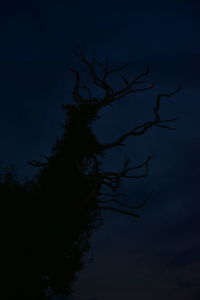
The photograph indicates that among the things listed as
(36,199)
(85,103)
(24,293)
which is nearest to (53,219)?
(36,199)

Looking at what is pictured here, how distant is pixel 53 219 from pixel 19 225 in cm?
229

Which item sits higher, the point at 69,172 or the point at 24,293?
the point at 69,172

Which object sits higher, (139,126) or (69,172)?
(139,126)

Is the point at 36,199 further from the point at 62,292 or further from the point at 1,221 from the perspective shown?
the point at 62,292

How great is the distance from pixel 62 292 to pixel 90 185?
8.08m

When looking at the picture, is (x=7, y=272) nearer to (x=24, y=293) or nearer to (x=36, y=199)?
(x=24, y=293)

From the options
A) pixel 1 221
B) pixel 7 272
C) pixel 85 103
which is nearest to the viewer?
pixel 7 272

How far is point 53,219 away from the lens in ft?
69.6

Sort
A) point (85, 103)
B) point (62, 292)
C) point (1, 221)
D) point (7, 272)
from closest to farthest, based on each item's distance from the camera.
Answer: point (7, 272), point (1, 221), point (62, 292), point (85, 103)

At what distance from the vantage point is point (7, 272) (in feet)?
62.5

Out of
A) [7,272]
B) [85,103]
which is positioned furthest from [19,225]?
[85,103]

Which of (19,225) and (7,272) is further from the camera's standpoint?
(19,225)

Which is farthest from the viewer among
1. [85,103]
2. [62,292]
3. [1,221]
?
[85,103]

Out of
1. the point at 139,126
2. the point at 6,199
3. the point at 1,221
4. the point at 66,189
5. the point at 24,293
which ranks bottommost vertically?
the point at 24,293
